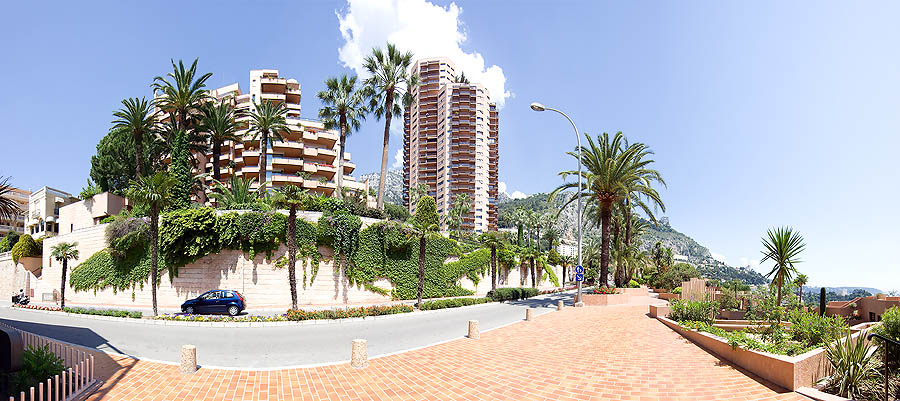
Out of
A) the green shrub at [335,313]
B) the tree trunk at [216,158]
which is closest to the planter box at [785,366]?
the green shrub at [335,313]

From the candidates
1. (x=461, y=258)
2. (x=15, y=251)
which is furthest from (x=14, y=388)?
(x=15, y=251)

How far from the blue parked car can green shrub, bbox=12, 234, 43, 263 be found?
29593 millimetres

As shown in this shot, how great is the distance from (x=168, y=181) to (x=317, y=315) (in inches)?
377

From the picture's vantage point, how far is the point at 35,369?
6.32 metres

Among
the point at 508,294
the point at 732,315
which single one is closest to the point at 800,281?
the point at 732,315

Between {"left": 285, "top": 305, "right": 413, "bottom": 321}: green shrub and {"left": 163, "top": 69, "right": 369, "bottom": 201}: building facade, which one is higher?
{"left": 163, "top": 69, "right": 369, "bottom": 201}: building facade

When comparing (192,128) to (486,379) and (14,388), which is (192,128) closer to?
(14,388)

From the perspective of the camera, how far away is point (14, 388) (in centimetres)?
593

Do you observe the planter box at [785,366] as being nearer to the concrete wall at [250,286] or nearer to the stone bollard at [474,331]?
the stone bollard at [474,331]

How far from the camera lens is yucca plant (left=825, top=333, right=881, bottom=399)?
6.23 m

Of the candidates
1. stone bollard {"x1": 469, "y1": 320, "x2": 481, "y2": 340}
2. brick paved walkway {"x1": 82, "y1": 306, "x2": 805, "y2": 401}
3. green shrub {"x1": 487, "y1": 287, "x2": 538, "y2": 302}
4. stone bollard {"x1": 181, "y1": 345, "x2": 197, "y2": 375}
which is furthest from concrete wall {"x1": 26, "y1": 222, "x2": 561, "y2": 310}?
stone bollard {"x1": 181, "y1": 345, "x2": 197, "y2": 375}

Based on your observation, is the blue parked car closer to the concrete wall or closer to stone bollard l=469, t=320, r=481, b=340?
the concrete wall

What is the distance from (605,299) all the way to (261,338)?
17006 millimetres

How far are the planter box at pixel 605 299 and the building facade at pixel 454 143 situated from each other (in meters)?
67.8
